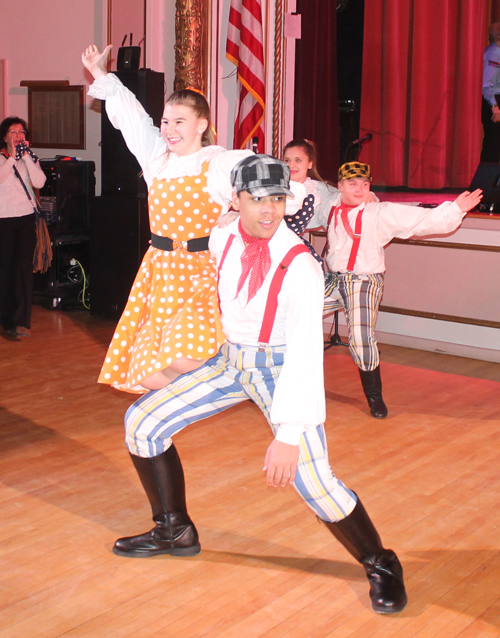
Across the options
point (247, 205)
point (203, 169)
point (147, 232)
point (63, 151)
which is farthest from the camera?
point (63, 151)

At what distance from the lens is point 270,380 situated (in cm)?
217

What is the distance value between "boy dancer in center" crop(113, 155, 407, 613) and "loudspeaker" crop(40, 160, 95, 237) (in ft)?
14.6

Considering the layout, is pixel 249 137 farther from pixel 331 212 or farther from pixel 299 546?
pixel 299 546

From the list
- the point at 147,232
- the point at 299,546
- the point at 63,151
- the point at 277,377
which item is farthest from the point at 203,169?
the point at 63,151

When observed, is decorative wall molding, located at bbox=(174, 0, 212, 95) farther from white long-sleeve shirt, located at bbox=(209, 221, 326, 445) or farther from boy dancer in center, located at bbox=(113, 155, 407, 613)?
white long-sleeve shirt, located at bbox=(209, 221, 326, 445)

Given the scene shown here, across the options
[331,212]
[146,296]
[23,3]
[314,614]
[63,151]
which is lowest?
[314,614]

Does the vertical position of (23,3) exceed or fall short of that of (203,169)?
it exceeds it

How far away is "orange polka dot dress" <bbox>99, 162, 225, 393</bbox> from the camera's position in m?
2.40

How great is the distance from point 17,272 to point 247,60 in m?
2.55

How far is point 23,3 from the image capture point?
7.33m

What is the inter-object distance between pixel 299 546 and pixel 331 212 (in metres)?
2.14

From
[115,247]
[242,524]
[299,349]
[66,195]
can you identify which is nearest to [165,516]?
[242,524]

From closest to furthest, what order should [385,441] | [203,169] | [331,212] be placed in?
[203,169], [385,441], [331,212]

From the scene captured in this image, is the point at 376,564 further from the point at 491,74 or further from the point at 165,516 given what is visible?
the point at 491,74
